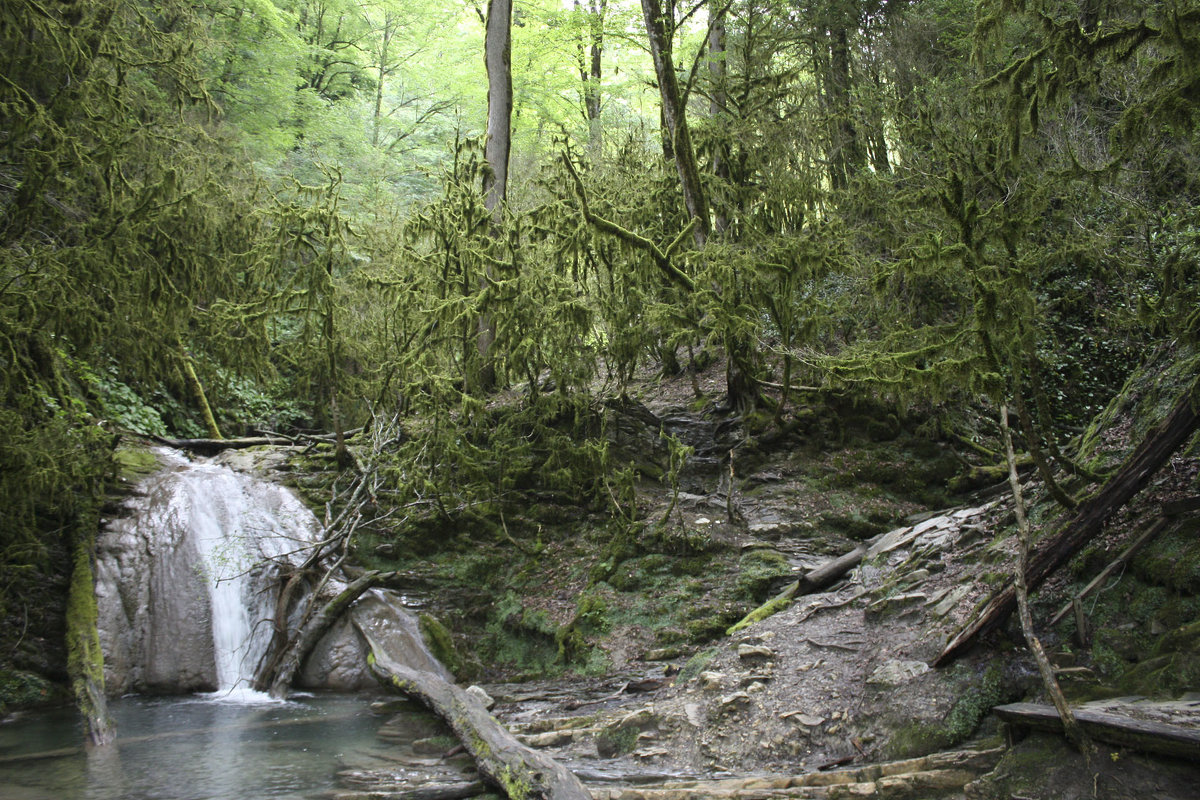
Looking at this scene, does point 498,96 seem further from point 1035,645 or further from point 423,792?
point 1035,645

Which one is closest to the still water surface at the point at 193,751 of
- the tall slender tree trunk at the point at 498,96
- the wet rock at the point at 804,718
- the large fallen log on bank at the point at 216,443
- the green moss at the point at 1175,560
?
the wet rock at the point at 804,718

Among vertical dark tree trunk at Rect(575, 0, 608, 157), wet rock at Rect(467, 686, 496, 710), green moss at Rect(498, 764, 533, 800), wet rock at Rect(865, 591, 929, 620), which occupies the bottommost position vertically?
wet rock at Rect(467, 686, 496, 710)

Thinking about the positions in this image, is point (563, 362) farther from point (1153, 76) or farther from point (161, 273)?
point (1153, 76)

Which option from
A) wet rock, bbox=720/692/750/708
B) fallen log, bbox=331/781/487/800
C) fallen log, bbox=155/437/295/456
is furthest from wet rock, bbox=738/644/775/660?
fallen log, bbox=155/437/295/456

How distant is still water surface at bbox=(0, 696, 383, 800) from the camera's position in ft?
17.8

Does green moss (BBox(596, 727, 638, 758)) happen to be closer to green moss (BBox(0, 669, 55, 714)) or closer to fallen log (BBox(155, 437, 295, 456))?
green moss (BBox(0, 669, 55, 714))

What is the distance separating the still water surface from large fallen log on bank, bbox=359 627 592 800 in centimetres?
50

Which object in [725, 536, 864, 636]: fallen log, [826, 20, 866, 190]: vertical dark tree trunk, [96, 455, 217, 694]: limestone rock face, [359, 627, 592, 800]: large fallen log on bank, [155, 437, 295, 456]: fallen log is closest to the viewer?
[359, 627, 592, 800]: large fallen log on bank

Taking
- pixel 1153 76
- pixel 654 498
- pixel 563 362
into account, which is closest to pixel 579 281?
pixel 563 362

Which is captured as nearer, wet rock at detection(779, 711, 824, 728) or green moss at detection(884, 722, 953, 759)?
green moss at detection(884, 722, 953, 759)

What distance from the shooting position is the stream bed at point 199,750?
545cm

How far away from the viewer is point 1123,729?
144 inches

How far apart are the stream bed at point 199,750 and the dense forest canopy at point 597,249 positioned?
2.09 meters

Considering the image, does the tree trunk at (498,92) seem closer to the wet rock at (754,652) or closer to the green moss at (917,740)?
the wet rock at (754,652)
